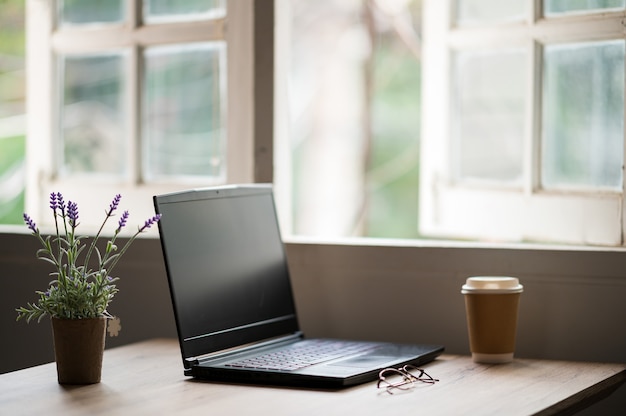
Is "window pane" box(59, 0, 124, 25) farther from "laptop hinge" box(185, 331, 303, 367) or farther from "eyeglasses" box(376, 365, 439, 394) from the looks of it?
"eyeglasses" box(376, 365, 439, 394)

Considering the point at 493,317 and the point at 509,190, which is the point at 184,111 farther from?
the point at 493,317

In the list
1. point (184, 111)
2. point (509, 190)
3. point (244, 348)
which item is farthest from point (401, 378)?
point (184, 111)

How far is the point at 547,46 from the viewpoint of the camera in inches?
86.9

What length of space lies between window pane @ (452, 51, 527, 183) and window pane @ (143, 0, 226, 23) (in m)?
0.63

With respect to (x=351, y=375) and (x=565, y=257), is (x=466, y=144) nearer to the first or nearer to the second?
(x=565, y=257)

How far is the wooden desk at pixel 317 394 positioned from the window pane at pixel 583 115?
474mm

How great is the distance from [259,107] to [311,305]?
0.50 m

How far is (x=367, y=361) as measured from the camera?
5.93 feet

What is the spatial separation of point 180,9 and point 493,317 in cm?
119

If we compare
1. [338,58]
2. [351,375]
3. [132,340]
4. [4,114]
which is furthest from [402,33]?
[351,375]

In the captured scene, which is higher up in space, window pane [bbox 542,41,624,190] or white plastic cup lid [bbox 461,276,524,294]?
window pane [bbox 542,41,624,190]

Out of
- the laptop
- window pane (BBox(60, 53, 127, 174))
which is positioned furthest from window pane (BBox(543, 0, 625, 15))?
window pane (BBox(60, 53, 127, 174))

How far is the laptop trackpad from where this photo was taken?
176 cm

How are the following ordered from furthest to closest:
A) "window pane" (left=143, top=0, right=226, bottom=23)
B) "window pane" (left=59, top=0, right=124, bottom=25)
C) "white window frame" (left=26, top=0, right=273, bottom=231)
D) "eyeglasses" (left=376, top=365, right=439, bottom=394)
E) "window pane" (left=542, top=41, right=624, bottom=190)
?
"window pane" (left=59, top=0, right=124, bottom=25) < "window pane" (left=143, top=0, right=226, bottom=23) < "white window frame" (left=26, top=0, right=273, bottom=231) < "window pane" (left=542, top=41, right=624, bottom=190) < "eyeglasses" (left=376, top=365, right=439, bottom=394)
